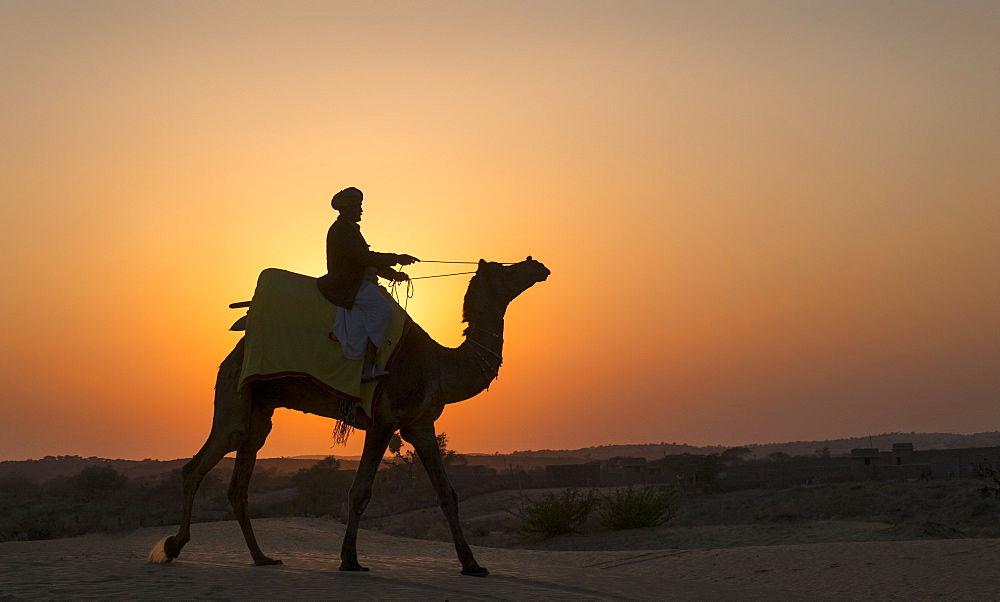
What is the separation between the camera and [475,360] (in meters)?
11.3

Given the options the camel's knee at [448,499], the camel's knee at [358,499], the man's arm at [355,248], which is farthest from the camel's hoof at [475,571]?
the man's arm at [355,248]

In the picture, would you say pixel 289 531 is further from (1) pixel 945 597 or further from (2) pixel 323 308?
(1) pixel 945 597

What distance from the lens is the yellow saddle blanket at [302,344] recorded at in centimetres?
1053

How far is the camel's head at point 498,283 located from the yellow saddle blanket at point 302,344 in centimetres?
113

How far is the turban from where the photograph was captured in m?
11.5

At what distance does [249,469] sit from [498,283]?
3656mm

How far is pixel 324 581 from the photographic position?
924 cm

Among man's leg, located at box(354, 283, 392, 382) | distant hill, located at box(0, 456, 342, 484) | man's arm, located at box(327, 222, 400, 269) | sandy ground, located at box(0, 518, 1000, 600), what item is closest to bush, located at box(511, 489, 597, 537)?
sandy ground, located at box(0, 518, 1000, 600)

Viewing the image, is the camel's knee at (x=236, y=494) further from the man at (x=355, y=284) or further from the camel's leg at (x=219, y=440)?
the man at (x=355, y=284)

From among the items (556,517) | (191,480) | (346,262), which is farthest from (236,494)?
(556,517)

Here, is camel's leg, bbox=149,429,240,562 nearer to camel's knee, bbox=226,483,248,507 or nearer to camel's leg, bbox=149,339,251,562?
camel's leg, bbox=149,339,251,562

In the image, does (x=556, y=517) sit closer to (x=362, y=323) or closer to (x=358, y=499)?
(x=358, y=499)

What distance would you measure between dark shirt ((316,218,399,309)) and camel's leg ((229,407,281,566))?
163 cm

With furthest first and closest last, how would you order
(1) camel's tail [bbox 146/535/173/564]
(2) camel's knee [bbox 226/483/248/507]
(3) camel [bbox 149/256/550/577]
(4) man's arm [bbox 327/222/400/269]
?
→ (2) camel's knee [bbox 226/483/248/507], (4) man's arm [bbox 327/222/400/269], (3) camel [bbox 149/256/550/577], (1) camel's tail [bbox 146/535/173/564]
